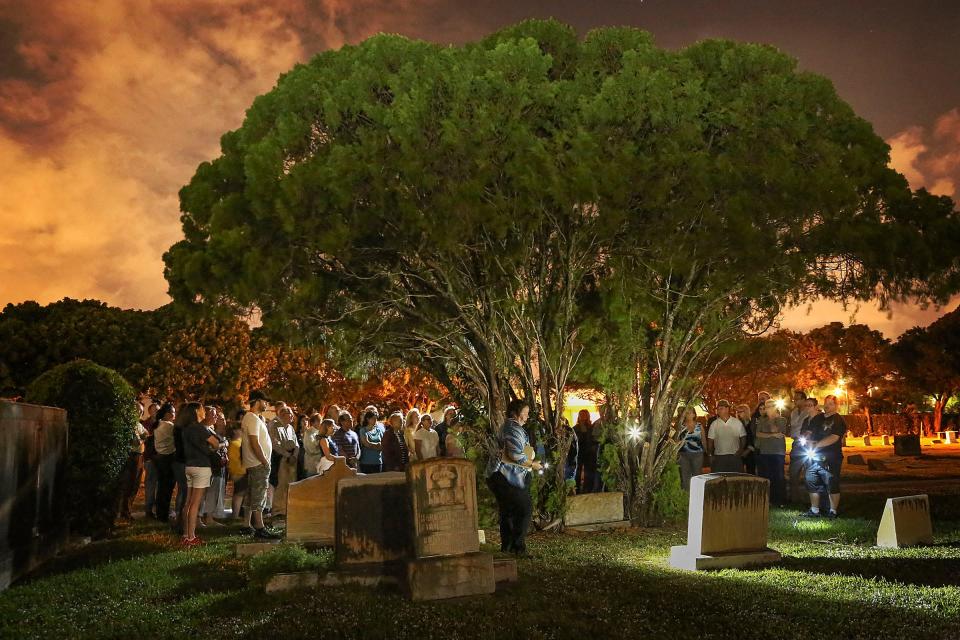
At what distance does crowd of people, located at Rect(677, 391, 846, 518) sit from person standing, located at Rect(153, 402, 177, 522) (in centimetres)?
847

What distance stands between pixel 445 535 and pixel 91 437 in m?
6.46

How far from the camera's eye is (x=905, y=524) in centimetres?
1092

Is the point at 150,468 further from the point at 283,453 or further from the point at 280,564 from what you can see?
the point at 280,564

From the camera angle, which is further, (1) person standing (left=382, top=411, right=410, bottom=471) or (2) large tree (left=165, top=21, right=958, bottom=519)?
(1) person standing (left=382, top=411, right=410, bottom=471)

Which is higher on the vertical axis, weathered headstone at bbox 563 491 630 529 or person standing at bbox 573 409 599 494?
person standing at bbox 573 409 599 494

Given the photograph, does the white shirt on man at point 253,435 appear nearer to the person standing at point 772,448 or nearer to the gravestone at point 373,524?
the gravestone at point 373,524

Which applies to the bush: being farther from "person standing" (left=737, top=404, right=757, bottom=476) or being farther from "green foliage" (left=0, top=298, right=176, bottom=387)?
"green foliage" (left=0, top=298, right=176, bottom=387)

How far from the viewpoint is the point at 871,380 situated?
66938mm

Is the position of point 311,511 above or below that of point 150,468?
below

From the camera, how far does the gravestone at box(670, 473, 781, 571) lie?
950 centimetres

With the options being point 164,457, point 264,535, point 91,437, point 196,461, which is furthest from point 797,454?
point 91,437

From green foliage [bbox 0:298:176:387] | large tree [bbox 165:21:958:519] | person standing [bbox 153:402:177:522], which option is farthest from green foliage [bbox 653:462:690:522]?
green foliage [bbox 0:298:176:387]

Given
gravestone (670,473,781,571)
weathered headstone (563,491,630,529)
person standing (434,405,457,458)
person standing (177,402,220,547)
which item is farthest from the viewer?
person standing (434,405,457,458)

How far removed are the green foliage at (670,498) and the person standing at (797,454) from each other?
8.35ft
